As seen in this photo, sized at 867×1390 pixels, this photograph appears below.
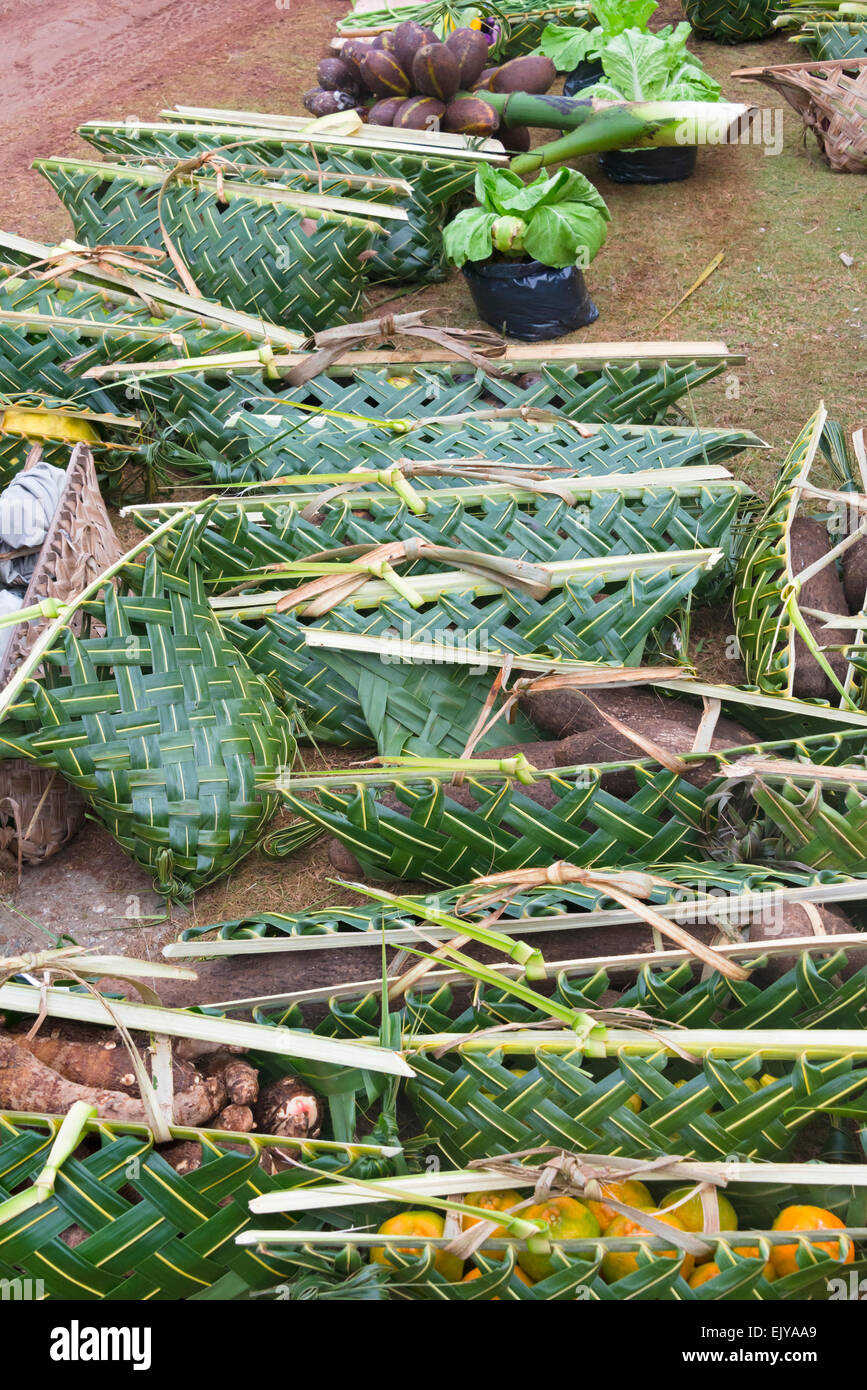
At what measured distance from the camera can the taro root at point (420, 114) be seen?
4.64m

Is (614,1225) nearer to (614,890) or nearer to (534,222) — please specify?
(614,890)

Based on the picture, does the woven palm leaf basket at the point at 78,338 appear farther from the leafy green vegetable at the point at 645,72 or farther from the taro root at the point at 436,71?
the leafy green vegetable at the point at 645,72

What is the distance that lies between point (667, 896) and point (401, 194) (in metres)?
3.01

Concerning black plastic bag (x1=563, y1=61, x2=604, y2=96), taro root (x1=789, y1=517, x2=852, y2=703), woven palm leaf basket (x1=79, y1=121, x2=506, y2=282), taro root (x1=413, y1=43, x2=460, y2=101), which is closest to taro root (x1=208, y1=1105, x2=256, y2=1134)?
taro root (x1=789, y1=517, x2=852, y2=703)

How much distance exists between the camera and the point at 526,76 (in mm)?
4988

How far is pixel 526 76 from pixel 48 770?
13.1ft

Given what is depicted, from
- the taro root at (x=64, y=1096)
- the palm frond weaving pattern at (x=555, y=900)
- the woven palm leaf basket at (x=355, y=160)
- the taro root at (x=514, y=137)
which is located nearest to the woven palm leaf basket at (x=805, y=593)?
the palm frond weaving pattern at (x=555, y=900)

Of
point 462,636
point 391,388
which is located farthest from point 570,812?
point 391,388

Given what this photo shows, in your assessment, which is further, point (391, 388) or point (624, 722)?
point (391, 388)

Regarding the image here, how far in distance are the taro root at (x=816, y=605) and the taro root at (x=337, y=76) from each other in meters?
3.59

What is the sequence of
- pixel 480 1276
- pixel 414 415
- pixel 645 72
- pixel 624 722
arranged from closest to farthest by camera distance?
1. pixel 480 1276
2. pixel 624 722
3. pixel 414 415
4. pixel 645 72

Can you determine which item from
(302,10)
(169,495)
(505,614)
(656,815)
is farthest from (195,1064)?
(302,10)

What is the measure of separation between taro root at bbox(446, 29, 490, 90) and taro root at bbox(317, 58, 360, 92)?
552 millimetres

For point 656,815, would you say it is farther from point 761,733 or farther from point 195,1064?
point 195,1064
